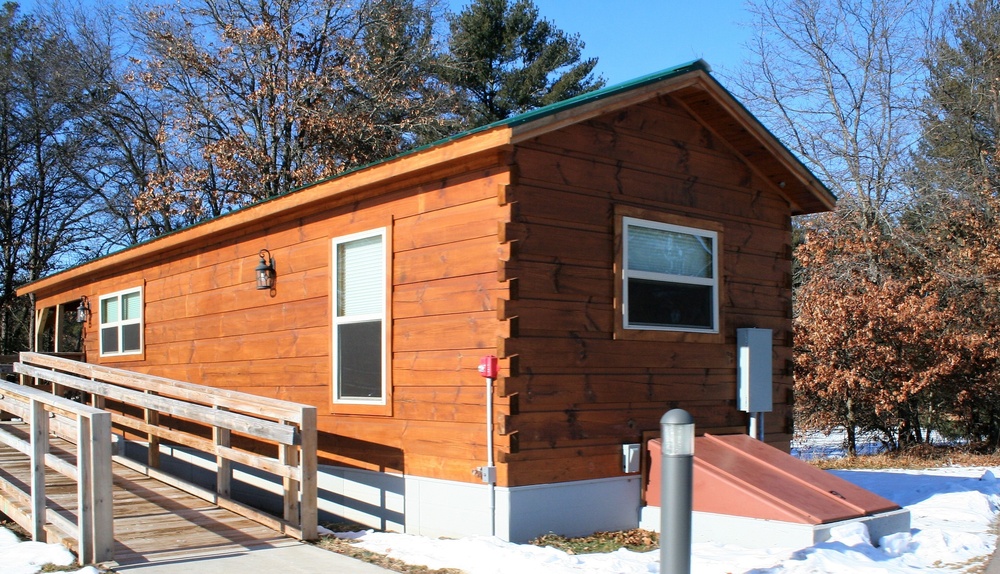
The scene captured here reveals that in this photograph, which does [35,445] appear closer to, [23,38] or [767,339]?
[767,339]

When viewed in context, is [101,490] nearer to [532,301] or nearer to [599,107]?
[532,301]

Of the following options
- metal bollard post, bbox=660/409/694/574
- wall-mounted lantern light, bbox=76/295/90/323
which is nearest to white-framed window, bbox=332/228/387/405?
metal bollard post, bbox=660/409/694/574

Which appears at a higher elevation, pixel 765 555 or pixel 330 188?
pixel 330 188

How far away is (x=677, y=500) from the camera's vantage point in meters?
4.36

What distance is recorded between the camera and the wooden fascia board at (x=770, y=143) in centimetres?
833

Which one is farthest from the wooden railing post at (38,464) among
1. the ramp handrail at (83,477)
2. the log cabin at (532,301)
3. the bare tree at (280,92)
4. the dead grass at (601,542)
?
the bare tree at (280,92)

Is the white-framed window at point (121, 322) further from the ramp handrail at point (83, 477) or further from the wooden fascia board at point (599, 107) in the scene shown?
the wooden fascia board at point (599, 107)

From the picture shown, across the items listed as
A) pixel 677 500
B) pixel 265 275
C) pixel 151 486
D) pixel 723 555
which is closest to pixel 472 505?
pixel 723 555

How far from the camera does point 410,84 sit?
22734mm

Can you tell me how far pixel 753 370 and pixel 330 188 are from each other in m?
4.40

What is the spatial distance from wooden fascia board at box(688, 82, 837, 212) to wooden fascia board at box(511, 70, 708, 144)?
27cm

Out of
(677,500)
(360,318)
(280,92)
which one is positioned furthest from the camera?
(280,92)

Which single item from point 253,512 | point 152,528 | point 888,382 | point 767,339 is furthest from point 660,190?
point 888,382

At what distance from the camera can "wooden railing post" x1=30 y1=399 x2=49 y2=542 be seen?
689cm
